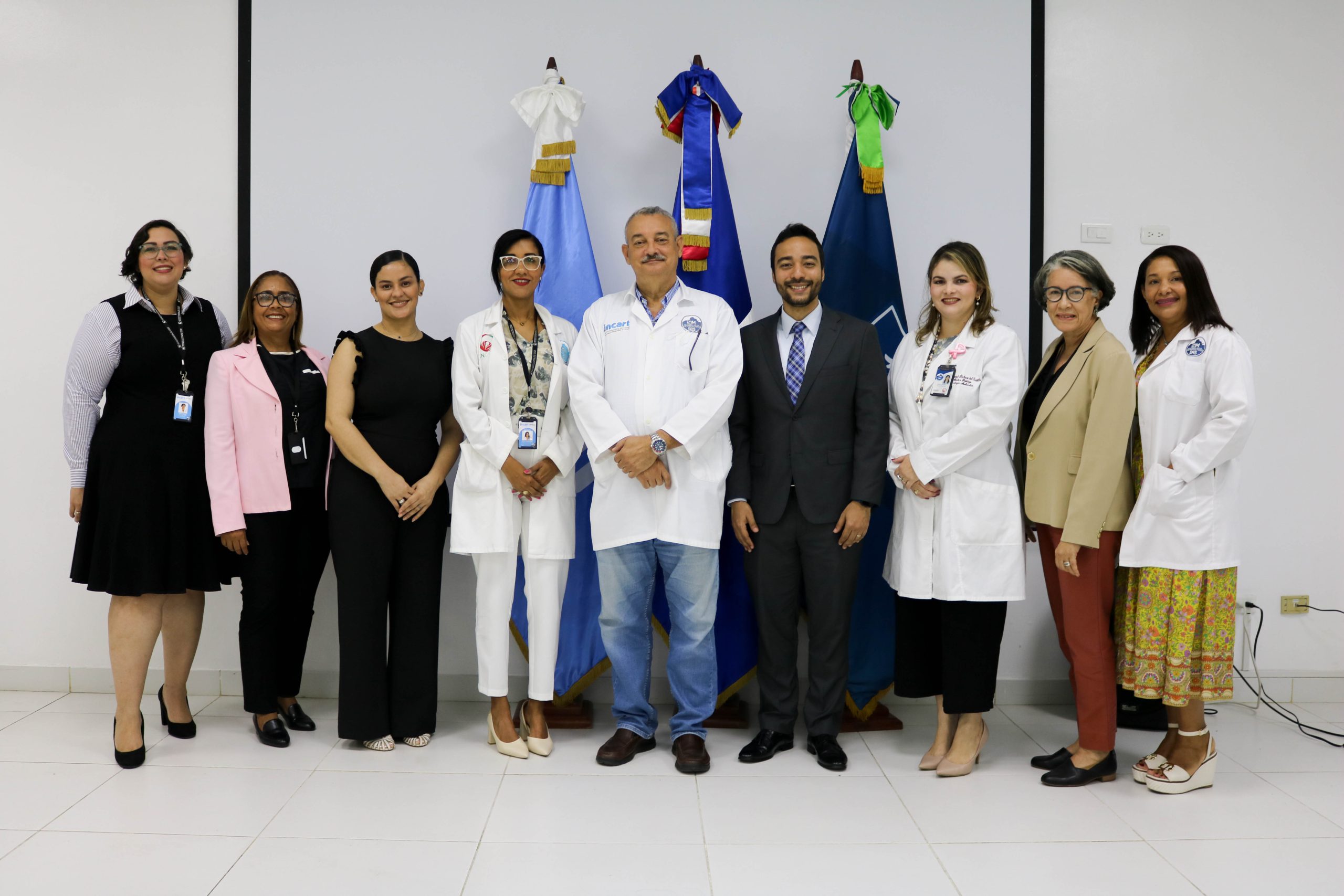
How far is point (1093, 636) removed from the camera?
287cm

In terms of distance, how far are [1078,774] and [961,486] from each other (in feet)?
3.23

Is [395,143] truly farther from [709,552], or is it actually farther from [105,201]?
[709,552]

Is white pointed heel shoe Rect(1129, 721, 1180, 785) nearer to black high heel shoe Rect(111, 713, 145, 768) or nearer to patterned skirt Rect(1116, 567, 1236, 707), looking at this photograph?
patterned skirt Rect(1116, 567, 1236, 707)

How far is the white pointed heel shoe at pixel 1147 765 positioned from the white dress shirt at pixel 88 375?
140 inches

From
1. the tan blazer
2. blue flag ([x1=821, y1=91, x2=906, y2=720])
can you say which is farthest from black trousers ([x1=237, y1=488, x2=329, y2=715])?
the tan blazer

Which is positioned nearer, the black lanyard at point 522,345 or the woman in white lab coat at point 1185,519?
the woman in white lab coat at point 1185,519

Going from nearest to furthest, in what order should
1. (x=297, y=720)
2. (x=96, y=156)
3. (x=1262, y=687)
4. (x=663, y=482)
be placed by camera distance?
(x=663, y=482), (x=297, y=720), (x=96, y=156), (x=1262, y=687)

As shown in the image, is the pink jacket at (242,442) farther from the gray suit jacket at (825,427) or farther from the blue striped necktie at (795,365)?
the blue striped necktie at (795,365)

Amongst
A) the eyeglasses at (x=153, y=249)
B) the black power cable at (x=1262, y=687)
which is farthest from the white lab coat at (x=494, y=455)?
the black power cable at (x=1262, y=687)

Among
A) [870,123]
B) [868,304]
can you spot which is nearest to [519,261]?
[868,304]

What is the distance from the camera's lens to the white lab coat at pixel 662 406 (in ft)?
9.70

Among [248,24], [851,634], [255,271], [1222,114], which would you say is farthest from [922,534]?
[248,24]

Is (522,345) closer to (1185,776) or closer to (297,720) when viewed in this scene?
(297,720)

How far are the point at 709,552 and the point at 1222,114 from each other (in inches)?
112
